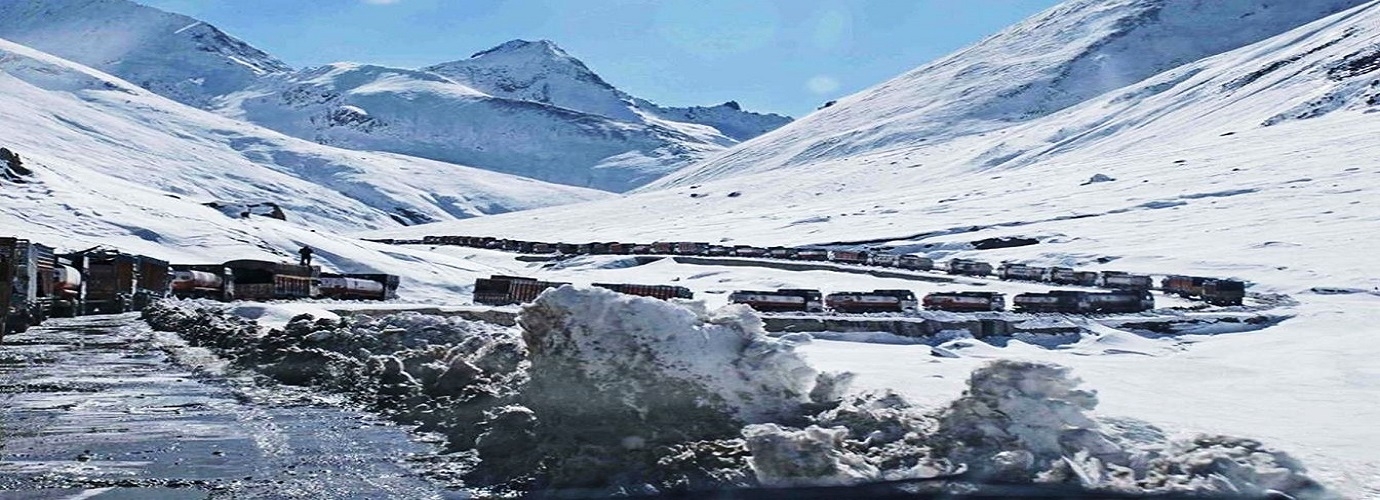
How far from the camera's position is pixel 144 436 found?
368 inches

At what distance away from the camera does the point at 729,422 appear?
29.2 feet

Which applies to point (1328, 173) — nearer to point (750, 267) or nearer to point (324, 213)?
point (750, 267)

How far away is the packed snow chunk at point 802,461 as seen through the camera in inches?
298

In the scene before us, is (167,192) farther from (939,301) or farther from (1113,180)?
(939,301)

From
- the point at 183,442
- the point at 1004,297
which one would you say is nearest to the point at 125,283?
the point at 1004,297

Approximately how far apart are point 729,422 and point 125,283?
28.3m

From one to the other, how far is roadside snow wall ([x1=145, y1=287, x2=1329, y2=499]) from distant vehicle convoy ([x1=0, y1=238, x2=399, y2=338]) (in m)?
12.1

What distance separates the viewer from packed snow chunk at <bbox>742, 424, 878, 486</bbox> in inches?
298

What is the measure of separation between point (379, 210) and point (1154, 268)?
5565 inches

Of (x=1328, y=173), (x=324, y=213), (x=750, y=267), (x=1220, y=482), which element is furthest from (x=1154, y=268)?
(x=324, y=213)

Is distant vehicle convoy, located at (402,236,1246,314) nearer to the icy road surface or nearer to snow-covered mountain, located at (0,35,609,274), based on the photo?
the icy road surface

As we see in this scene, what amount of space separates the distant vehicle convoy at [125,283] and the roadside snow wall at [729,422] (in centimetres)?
1215

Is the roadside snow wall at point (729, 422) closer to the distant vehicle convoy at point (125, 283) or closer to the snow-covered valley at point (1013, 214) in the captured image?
the snow-covered valley at point (1013, 214)

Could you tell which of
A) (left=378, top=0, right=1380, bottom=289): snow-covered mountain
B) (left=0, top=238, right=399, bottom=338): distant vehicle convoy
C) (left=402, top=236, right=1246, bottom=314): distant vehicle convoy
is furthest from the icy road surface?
(left=378, top=0, right=1380, bottom=289): snow-covered mountain
